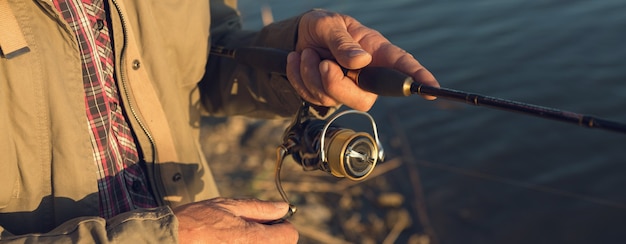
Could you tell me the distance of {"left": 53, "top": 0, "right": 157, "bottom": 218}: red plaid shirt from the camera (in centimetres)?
186

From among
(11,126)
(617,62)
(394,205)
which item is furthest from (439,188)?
(11,126)

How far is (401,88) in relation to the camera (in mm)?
1856

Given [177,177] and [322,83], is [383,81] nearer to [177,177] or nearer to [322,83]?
[322,83]


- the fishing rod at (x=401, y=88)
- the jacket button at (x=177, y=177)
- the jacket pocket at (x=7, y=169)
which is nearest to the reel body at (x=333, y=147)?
the fishing rod at (x=401, y=88)

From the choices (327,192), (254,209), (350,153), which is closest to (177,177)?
(254,209)

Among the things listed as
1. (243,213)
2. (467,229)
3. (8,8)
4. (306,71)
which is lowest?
(467,229)

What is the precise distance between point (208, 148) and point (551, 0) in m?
4.50

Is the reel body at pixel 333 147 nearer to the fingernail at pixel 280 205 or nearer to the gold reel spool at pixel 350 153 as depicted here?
the gold reel spool at pixel 350 153

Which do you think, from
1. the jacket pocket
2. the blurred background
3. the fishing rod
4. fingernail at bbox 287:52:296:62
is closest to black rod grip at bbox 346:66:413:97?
the fishing rod

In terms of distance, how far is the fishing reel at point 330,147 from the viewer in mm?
1982

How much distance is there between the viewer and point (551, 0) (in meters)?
8.20

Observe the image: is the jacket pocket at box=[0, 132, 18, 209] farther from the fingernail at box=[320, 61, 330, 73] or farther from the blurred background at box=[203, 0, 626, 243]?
the blurred background at box=[203, 0, 626, 243]

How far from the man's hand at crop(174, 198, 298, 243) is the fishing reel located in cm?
15

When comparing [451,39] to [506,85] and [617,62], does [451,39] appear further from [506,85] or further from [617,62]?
[617,62]
